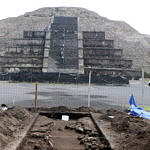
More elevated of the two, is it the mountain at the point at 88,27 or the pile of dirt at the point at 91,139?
the mountain at the point at 88,27

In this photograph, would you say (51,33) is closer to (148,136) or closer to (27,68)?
(27,68)

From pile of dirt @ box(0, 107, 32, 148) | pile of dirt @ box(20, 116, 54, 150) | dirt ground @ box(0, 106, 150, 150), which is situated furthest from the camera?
pile of dirt @ box(0, 107, 32, 148)

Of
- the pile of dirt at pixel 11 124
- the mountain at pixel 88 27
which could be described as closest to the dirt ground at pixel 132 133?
the pile of dirt at pixel 11 124

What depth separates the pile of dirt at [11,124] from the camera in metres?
6.46

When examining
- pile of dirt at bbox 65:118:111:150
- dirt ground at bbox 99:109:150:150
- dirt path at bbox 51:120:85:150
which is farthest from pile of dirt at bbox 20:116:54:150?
dirt ground at bbox 99:109:150:150

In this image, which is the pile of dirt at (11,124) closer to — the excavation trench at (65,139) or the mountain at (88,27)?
Answer: the excavation trench at (65,139)

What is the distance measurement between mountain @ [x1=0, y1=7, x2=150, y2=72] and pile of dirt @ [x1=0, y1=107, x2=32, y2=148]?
35.4 metres

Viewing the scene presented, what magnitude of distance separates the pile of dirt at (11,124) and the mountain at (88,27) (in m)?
35.4

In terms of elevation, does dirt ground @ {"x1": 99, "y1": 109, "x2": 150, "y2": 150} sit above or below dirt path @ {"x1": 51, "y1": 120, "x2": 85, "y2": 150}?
above

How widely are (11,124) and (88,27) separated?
162 ft

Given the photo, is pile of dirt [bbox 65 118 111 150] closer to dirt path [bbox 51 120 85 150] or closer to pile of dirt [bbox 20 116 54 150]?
dirt path [bbox 51 120 85 150]

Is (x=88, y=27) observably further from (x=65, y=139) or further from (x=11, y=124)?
(x=65, y=139)

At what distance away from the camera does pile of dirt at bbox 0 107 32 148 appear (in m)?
6.46

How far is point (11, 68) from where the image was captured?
120 feet
